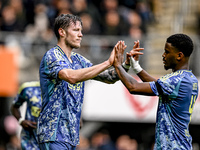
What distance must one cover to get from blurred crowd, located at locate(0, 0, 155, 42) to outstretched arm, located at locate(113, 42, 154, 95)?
24.8 ft

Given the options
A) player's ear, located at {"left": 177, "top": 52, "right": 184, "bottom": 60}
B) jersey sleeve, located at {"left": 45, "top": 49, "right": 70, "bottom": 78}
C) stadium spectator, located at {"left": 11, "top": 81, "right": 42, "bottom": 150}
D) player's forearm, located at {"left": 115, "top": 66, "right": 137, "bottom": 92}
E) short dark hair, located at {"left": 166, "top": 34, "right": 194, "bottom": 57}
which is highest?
short dark hair, located at {"left": 166, "top": 34, "right": 194, "bottom": 57}

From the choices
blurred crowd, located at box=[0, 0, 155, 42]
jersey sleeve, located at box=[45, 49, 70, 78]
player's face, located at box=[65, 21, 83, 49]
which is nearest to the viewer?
jersey sleeve, located at box=[45, 49, 70, 78]

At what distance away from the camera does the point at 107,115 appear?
13.3 metres

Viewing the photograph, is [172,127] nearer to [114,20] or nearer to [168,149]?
[168,149]

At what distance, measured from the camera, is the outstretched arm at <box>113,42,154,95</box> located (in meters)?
6.34

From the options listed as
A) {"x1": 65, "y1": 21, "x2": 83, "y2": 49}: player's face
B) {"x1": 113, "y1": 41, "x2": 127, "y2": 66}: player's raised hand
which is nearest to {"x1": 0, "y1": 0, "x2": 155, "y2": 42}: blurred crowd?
{"x1": 65, "y1": 21, "x2": 83, "y2": 49}: player's face

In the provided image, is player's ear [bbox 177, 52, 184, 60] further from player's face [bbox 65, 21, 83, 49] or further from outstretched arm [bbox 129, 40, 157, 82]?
player's face [bbox 65, 21, 83, 49]

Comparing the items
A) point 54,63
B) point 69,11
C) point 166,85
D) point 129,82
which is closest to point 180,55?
point 166,85

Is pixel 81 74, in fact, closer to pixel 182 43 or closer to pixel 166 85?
pixel 166 85

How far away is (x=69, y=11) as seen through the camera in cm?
1480

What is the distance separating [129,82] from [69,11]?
341 inches


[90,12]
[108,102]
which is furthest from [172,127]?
[90,12]

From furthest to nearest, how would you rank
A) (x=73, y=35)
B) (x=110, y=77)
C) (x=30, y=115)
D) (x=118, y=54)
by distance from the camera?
(x=30, y=115) < (x=110, y=77) < (x=73, y=35) < (x=118, y=54)

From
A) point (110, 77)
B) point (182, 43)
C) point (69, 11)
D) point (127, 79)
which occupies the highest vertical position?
point (69, 11)
